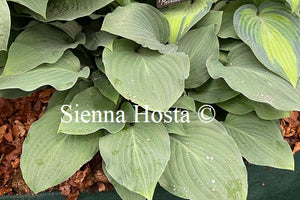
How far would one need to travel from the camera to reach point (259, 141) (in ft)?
3.85

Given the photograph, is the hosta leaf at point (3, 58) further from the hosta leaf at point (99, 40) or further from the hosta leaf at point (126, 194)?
the hosta leaf at point (126, 194)

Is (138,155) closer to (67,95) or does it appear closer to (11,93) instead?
(67,95)

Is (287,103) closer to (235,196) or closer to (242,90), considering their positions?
(242,90)

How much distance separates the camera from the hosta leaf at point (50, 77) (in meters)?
0.97

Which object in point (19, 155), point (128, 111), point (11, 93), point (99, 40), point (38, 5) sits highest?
point (38, 5)

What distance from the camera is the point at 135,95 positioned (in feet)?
3.17

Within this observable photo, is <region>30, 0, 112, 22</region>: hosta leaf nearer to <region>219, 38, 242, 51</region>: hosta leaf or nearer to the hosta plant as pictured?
the hosta plant

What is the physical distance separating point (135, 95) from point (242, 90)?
0.32 meters

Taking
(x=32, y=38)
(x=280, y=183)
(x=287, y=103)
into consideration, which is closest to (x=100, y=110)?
(x=32, y=38)

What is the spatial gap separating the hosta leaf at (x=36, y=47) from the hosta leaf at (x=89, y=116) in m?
0.14

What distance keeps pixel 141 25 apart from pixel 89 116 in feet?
1.02

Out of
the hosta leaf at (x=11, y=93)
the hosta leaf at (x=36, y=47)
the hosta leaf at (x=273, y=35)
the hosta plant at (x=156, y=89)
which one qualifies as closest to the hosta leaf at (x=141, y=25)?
the hosta plant at (x=156, y=89)

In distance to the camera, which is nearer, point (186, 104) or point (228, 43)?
point (186, 104)

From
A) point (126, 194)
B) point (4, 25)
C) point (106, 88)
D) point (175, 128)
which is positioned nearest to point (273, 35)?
point (175, 128)
